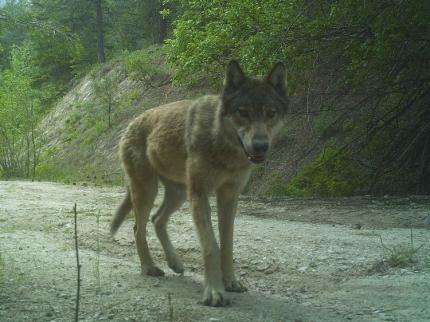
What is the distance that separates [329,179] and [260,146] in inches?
362

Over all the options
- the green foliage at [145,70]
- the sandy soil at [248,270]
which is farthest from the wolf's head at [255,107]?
the green foliage at [145,70]

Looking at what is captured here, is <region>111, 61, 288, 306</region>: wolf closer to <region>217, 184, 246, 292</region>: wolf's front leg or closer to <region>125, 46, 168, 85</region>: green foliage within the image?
<region>217, 184, 246, 292</region>: wolf's front leg

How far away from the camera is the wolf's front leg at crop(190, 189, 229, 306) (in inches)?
209

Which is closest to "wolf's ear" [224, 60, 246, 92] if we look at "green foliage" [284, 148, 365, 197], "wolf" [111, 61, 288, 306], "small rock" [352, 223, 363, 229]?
"wolf" [111, 61, 288, 306]

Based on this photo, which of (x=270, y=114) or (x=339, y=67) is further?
(x=339, y=67)

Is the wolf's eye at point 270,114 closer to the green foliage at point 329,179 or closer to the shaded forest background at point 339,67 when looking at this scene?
the shaded forest background at point 339,67

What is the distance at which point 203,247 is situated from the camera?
5668 mm

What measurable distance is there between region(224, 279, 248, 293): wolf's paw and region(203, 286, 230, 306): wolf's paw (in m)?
0.58

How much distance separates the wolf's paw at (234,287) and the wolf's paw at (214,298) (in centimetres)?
58

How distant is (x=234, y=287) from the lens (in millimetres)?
5938

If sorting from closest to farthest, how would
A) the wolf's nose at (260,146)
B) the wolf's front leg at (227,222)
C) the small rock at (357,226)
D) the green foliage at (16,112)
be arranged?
1. the wolf's nose at (260,146)
2. the wolf's front leg at (227,222)
3. the small rock at (357,226)
4. the green foliage at (16,112)

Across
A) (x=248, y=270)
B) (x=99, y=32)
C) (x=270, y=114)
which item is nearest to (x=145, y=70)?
(x=99, y=32)

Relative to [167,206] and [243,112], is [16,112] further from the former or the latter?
[243,112]

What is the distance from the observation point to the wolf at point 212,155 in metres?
Answer: 5.67
